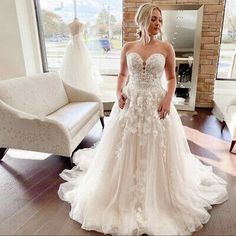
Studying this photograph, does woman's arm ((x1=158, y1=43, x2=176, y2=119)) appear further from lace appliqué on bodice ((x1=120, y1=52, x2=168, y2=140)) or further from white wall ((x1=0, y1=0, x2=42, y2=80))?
white wall ((x1=0, y1=0, x2=42, y2=80))

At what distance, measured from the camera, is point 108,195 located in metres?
1.81

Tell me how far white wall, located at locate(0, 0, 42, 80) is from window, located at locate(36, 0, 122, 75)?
0.70ft

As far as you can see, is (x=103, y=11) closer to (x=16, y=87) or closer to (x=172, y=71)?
(x=16, y=87)

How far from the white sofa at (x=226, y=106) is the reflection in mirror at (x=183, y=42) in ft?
1.60

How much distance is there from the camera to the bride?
165 cm

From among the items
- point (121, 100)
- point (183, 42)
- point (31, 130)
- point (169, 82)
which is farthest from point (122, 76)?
point (183, 42)

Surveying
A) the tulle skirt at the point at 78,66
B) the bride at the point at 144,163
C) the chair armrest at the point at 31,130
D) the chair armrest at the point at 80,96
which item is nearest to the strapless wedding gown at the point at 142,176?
the bride at the point at 144,163

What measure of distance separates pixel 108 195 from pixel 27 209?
26.0 inches

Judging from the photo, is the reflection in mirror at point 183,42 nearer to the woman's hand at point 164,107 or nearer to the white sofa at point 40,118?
the white sofa at point 40,118

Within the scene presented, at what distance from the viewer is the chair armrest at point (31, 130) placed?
2283 millimetres

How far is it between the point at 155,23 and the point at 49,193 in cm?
160

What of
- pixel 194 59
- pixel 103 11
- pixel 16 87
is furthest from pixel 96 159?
pixel 103 11

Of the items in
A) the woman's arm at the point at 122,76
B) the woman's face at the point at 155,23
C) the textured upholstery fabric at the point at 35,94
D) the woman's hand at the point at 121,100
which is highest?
the woman's face at the point at 155,23

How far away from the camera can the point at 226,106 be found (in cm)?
317
